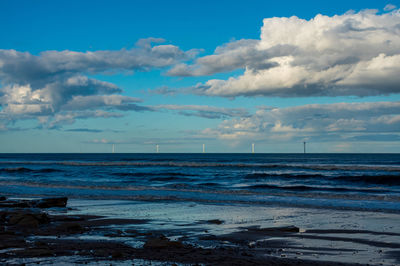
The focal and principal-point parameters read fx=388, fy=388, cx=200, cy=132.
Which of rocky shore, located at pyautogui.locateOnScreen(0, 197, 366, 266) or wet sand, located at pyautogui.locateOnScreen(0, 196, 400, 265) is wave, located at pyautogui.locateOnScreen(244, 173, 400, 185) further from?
rocky shore, located at pyautogui.locateOnScreen(0, 197, 366, 266)

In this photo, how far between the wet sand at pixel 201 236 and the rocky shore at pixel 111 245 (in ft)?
0.07

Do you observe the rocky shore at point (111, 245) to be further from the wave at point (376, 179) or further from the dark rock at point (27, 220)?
the wave at point (376, 179)

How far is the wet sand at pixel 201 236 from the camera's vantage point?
26.9 feet

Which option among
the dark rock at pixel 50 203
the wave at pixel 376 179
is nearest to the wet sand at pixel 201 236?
the dark rock at pixel 50 203

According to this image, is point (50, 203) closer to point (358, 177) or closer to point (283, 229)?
point (283, 229)

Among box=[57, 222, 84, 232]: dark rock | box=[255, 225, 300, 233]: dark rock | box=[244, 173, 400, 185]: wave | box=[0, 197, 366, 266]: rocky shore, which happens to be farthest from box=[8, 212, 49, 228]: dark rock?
box=[244, 173, 400, 185]: wave

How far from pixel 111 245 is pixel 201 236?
8.68ft

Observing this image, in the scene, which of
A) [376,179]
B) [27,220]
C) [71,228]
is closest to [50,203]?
[27,220]

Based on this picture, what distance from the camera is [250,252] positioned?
894 cm

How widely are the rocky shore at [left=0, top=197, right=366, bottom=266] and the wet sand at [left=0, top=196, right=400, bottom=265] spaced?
2 cm

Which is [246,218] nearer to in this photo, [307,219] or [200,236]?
[307,219]

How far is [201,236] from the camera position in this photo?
35.7ft

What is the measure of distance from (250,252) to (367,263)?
2.48m

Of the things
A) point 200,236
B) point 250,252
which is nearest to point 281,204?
point 200,236
